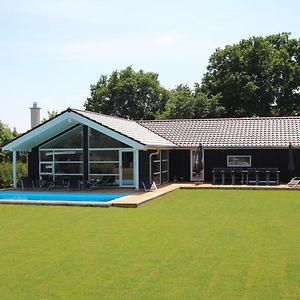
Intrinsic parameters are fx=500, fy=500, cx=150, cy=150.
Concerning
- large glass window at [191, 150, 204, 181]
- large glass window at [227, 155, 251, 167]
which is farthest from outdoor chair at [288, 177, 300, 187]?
large glass window at [191, 150, 204, 181]

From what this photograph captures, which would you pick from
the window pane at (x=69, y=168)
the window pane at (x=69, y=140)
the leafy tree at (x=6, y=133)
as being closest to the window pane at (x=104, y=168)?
the window pane at (x=69, y=168)

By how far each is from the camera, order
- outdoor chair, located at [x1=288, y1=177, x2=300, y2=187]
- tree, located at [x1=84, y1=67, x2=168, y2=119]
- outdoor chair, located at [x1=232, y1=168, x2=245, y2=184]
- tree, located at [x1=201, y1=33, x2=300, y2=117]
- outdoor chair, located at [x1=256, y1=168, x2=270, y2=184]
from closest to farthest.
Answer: outdoor chair, located at [x1=288, y1=177, x2=300, y2=187] < outdoor chair, located at [x1=256, y1=168, x2=270, y2=184] < outdoor chair, located at [x1=232, y1=168, x2=245, y2=184] < tree, located at [x1=201, y1=33, x2=300, y2=117] < tree, located at [x1=84, y1=67, x2=168, y2=119]

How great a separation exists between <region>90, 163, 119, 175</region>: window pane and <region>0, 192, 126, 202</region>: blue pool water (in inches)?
115

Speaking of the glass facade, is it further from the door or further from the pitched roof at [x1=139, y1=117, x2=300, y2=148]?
the pitched roof at [x1=139, y1=117, x2=300, y2=148]

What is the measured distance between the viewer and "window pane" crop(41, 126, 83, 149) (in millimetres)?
22891

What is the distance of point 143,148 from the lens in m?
20.7

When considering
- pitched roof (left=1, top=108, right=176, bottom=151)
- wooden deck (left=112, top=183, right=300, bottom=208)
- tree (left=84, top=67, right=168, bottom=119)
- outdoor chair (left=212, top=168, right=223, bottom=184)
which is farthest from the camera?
tree (left=84, top=67, right=168, bottom=119)

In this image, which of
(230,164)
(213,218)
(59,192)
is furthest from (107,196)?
(230,164)

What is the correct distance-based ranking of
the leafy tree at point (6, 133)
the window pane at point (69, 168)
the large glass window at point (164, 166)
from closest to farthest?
the window pane at point (69, 168) < the large glass window at point (164, 166) < the leafy tree at point (6, 133)

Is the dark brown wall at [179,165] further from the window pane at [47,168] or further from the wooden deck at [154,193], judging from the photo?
the window pane at [47,168]

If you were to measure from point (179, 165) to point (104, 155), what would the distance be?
529cm

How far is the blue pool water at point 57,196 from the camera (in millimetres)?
18531

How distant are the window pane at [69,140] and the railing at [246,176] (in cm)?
658

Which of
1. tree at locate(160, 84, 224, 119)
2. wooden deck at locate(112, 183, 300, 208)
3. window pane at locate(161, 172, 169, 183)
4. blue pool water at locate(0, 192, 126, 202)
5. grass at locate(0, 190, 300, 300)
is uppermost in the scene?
tree at locate(160, 84, 224, 119)
